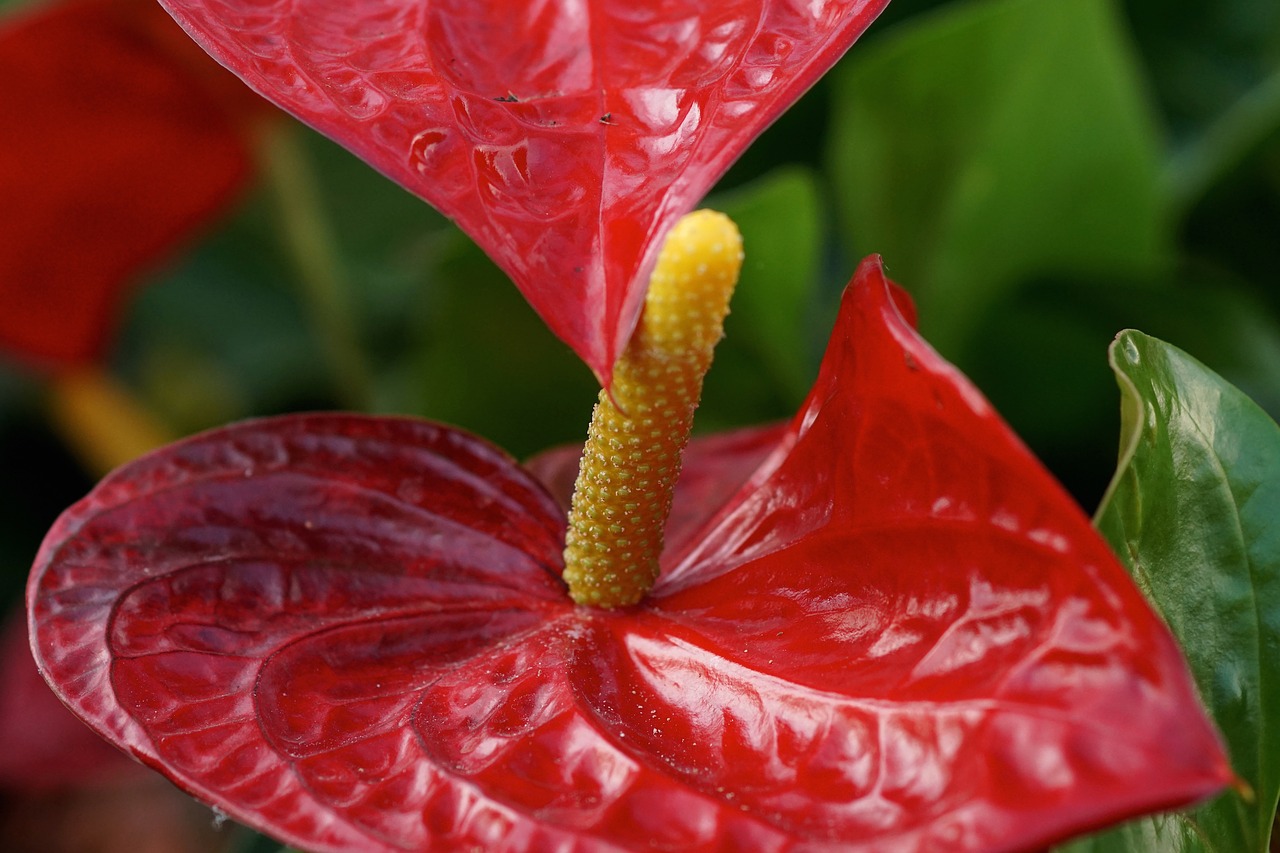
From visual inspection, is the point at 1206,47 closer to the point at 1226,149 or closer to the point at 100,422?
the point at 1226,149

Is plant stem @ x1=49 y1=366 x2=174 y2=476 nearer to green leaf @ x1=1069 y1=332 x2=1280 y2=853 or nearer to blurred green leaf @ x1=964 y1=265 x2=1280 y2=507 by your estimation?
blurred green leaf @ x1=964 y1=265 x2=1280 y2=507

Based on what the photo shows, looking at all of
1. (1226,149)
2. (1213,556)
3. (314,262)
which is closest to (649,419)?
(1213,556)

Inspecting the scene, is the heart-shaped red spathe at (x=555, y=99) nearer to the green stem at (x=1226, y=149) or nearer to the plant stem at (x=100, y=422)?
the green stem at (x=1226, y=149)

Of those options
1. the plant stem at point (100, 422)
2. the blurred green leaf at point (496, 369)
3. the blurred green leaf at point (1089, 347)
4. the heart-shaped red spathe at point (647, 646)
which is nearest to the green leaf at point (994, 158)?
the blurred green leaf at point (1089, 347)

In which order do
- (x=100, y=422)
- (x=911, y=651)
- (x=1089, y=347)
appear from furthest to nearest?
(x=100, y=422) < (x=1089, y=347) < (x=911, y=651)

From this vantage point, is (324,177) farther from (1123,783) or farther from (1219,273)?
(1123,783)

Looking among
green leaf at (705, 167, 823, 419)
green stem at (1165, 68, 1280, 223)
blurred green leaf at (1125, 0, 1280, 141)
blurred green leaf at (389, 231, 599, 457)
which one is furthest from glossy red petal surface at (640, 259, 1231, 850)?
blurred green leaf at (1125, 0, 1280, 141)

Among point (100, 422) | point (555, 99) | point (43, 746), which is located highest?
point (555, 99)
